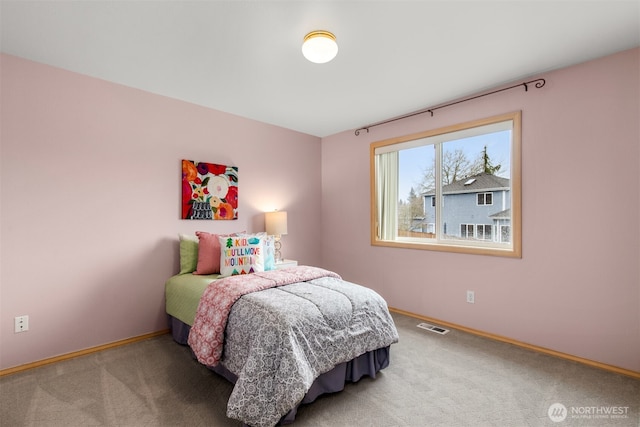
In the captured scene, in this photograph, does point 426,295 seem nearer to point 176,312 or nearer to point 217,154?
point 176,312

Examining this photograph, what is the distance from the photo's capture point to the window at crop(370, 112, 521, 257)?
9.73ft

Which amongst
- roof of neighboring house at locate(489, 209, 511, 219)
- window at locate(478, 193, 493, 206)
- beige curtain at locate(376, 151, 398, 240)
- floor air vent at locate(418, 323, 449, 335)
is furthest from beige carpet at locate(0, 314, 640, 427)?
beige curtain at locate(376, 151, 398, 240)

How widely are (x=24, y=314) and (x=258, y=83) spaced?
2.65 meters

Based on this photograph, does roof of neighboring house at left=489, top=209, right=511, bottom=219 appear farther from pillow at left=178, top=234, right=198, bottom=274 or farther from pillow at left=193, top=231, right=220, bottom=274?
pillow at left=178, top=234, right=198, bottom=274

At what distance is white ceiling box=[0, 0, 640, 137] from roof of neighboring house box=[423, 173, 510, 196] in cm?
86

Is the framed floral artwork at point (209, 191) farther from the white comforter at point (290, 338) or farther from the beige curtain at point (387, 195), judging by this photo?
the beige curtain at point (387, 195)

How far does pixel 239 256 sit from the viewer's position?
285 cm

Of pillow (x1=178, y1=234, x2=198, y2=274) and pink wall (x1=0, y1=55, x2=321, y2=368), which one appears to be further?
pillow (x1=178, y1=234, x2=198, y2=274)

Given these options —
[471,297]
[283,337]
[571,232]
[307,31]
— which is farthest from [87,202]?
[571,232]

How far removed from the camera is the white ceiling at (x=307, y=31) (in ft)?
6.07

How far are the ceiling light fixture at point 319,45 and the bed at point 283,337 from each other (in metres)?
1.64

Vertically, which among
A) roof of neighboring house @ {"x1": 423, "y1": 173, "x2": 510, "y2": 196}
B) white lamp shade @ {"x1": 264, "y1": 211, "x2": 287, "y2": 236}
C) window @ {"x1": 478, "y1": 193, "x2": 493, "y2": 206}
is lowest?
white lamp shade @ {"x1": 264, "y1": 211, "x2": 287, "y2": 236}

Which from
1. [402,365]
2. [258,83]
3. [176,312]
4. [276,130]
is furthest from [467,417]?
[276,130]

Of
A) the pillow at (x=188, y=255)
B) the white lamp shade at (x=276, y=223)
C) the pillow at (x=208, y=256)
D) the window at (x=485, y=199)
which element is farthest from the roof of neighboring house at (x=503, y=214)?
the pillow at (x=188, y=255)
